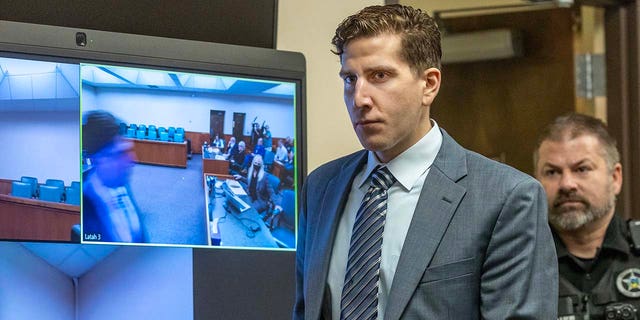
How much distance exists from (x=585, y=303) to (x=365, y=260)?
1.38 meters

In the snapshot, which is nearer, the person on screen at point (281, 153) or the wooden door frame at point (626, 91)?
the person on screen at point (281, 153)

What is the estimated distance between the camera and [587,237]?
121 inches

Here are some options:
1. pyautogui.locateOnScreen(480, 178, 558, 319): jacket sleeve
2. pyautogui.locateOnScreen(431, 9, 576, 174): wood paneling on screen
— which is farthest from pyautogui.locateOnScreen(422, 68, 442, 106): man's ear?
pyautogui.locateOnScreen(431, 9, 576, 174): wood paneling on screen

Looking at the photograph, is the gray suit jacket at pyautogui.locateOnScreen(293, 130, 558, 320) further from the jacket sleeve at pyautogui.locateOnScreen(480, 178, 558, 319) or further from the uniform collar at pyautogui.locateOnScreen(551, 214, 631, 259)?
the uniform collar at pyautogui.locateOnScreen(551, 214, 631, 259)

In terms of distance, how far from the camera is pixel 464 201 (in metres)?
1.68

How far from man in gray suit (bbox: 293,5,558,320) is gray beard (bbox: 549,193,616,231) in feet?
4.43

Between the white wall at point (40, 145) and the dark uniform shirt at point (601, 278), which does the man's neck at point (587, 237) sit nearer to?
the dark uniform shirt at point (601, 278)

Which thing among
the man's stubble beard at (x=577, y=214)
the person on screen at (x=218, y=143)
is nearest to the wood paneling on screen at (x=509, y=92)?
the man's stubble beard at (x=577, y=214)

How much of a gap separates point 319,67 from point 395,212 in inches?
33.3

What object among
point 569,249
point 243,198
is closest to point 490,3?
point 569,249

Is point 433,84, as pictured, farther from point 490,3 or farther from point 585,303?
point 490,3

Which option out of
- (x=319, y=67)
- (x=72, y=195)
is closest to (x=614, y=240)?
(x=319, y=67)

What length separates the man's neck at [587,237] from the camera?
3.04 m

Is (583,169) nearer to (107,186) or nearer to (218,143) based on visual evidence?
(218,143)
